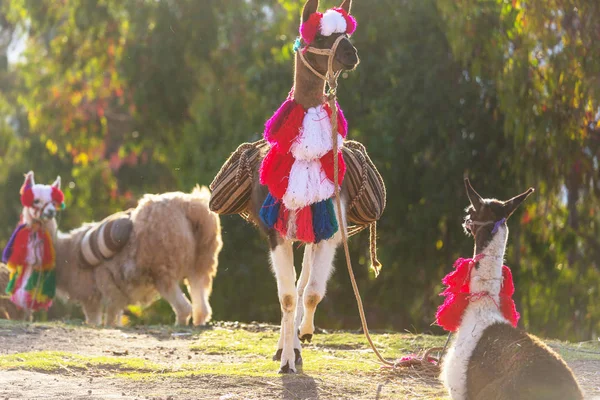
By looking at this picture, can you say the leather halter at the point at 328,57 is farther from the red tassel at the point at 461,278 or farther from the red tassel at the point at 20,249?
the red tassel at the point at 20,249

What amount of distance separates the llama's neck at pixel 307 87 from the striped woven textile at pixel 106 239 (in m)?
5.29

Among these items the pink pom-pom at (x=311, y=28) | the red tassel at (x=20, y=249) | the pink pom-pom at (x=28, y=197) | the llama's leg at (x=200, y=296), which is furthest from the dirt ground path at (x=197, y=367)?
the pink pom-pom at (x=28, y=197)

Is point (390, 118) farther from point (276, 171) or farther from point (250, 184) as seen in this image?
point (276, 171)

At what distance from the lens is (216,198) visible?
6.52m

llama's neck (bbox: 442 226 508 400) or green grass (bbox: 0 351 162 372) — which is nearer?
llama's neck (bbox: 442 226 508 400)

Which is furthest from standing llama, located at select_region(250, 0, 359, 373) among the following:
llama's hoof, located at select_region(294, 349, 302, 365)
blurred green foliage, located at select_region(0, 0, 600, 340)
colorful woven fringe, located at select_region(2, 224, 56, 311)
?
colorful woven fringe, located at select_region(2, 224, 56, 311)

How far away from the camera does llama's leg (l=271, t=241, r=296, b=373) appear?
6.02 metres

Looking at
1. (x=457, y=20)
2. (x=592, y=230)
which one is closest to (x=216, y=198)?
(x=457, y=20)

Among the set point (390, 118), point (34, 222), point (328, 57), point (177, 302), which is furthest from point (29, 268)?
point (328, 57)

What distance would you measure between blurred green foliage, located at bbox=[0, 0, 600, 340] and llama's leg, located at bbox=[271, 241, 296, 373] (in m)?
5.43

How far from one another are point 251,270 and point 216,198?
795 centimetres

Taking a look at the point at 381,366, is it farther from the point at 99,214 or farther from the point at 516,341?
the point at 99,214

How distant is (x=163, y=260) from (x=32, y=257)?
1698mm

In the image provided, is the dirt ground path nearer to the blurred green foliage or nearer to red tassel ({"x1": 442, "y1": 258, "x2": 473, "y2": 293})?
red tassel ({"x1": 442, "y1": 258, "x2": 473, "y2": 293})
